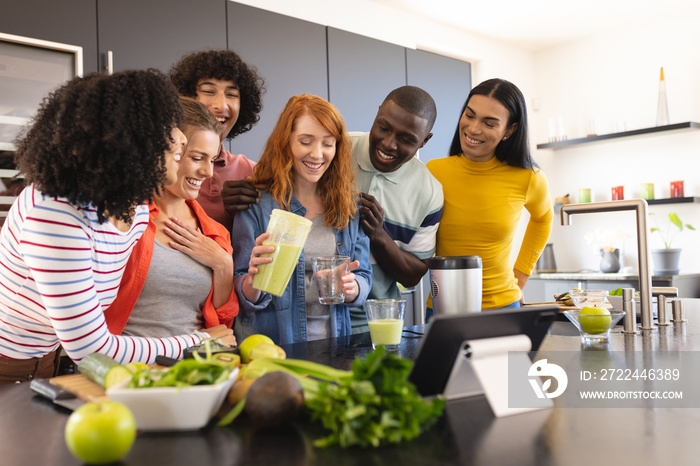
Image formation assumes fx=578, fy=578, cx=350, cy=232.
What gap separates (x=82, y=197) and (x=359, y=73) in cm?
342

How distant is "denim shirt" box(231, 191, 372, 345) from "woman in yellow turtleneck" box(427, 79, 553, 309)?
508mm

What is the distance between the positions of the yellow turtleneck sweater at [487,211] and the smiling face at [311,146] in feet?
2.04

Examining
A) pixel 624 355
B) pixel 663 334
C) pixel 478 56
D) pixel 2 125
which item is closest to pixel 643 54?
pixel 478 56

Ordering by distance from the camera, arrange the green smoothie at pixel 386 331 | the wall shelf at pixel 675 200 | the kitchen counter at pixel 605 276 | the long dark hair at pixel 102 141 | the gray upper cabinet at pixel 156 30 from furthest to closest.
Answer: the wall shelf at pixel 675 200 < the kitchen counter at pixel 605 276 < the gray upper cabinet at pixel 156 30 < the green smoothie at pixel 386 331 < the long dark hair at pixel 102 141

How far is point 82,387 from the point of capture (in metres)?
1.02

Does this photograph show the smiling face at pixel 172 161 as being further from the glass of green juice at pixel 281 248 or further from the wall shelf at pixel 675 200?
the wall shelf at pixel 675 200

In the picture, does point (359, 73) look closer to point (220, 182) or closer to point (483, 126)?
point (483, 126)

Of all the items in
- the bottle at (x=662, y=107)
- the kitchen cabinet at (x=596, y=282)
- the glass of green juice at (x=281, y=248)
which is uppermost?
the bottle at (x=662, y=107)

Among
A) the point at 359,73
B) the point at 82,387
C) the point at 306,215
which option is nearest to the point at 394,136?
the point at 306,215

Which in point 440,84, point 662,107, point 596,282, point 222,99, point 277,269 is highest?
point 440,84

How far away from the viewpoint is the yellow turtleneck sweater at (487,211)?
2.24 metres

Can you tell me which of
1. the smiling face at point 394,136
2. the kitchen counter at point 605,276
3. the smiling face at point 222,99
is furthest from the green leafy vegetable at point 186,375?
the kitchen counter at point 605,276

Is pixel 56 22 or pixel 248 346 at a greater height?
pixel 56 22

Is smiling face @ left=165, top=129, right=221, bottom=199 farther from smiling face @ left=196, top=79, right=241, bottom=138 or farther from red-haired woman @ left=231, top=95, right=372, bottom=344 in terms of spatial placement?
smiling face @ left=196, top=79, right=241, bottom=138
